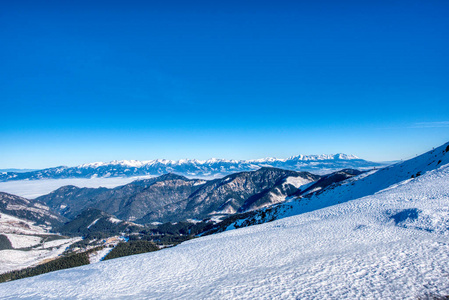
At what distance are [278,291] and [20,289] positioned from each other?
24.3m

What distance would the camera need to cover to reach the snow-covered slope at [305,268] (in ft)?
Result: 39.5

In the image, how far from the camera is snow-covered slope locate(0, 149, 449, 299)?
39.5 ft

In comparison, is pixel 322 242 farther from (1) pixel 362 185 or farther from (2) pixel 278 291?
(1) pixel 362 185

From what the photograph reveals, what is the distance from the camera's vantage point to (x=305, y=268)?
594 inches

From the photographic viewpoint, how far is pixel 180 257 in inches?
931

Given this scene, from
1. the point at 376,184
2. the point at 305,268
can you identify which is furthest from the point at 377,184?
the point at 305,268

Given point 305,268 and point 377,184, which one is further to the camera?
point 377,184

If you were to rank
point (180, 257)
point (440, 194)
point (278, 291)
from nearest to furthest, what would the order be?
1. point (278, 291)
2. point (180, 257)
3. point (440, 194)

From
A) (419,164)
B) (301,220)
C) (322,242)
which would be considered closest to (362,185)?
(419,164)

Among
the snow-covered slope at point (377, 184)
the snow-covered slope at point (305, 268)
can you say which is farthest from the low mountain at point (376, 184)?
the snow-covered slope at point (305, 268)

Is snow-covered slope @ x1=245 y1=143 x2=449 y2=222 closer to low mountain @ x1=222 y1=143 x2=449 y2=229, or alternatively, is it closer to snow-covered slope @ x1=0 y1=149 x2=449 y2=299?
low mountain @ x1=222 y1=143 x2=449 y2=229

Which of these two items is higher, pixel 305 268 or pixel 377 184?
pixel 305 268

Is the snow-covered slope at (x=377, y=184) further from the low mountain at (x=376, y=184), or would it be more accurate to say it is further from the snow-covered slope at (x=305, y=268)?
the snow-covered slope at (x=305, y=268)

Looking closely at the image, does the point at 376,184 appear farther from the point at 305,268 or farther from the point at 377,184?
the point at 305,268
